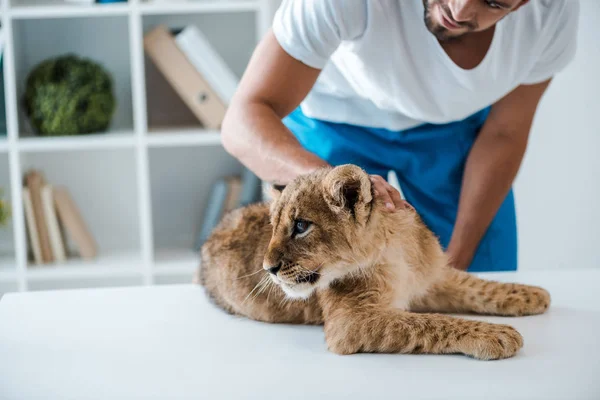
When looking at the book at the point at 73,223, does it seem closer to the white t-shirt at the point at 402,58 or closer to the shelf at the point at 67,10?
the shelf at the point at 67,10

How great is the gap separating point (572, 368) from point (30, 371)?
2.34 feet

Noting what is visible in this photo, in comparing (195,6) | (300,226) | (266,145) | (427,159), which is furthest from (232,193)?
(300,226)

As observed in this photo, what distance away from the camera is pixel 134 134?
105 inches

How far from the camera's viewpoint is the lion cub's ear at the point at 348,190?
1.03 m

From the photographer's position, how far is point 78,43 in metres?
2.88

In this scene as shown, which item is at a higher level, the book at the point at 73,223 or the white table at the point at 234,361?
the white table at the point at 234,361

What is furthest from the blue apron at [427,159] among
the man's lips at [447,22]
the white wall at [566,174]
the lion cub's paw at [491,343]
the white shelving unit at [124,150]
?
the white wall at [566,174]

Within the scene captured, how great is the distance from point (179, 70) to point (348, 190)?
5.69 feet

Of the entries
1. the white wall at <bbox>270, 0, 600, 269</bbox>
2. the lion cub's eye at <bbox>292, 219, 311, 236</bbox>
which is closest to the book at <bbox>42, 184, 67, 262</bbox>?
the white wall at <bbox>270, 0, 600, 269</bbox>

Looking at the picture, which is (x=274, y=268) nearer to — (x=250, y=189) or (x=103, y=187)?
(x=250, y=189)

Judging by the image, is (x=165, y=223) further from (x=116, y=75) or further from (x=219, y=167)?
(x=116, y=75)

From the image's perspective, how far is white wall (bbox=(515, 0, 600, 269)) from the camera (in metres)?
2.85

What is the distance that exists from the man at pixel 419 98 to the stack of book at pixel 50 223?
1303mm

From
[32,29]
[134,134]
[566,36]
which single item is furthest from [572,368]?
[32,29]
